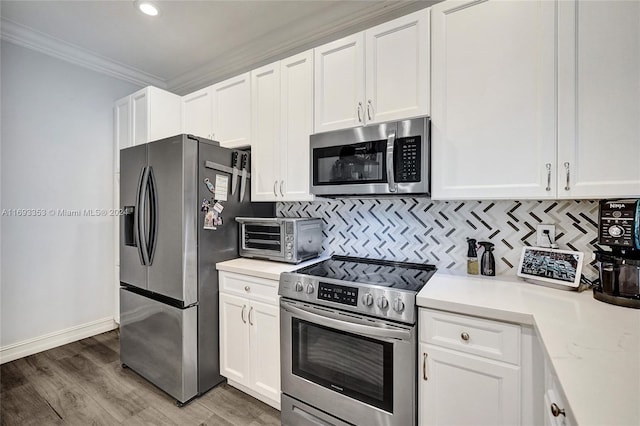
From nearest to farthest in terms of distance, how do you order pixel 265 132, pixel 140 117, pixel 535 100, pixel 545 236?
pixel 535 100 → pixel 545 236 → pixel 265 132 → pixel 140 117

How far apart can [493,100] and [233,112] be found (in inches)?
73.5

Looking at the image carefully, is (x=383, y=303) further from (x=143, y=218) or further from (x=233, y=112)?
(x=233, y=112)

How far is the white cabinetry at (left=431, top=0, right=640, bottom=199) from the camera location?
1.19 meters

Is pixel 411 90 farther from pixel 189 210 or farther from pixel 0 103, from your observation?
pixel 0 103

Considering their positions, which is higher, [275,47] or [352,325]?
[275,47]

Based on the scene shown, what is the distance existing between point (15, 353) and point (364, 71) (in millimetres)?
3674

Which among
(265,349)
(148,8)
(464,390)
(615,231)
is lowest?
(265,349)

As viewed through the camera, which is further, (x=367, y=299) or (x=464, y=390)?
(x=367, y=299)

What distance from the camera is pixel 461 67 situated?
149 centimetres

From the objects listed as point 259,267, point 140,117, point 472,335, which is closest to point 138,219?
point 259,267

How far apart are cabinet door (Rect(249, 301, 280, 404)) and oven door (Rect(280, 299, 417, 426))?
97 mm

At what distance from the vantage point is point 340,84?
6.07 ft

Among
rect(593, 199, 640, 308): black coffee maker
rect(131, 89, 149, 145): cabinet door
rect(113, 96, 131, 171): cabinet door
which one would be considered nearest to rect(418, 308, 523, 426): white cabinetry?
rect(593, 199, 640, 308): black coffee maker

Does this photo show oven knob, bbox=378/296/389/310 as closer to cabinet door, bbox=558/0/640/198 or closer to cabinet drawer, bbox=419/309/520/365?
cabinet drawer, bbox=419/309/520/365
